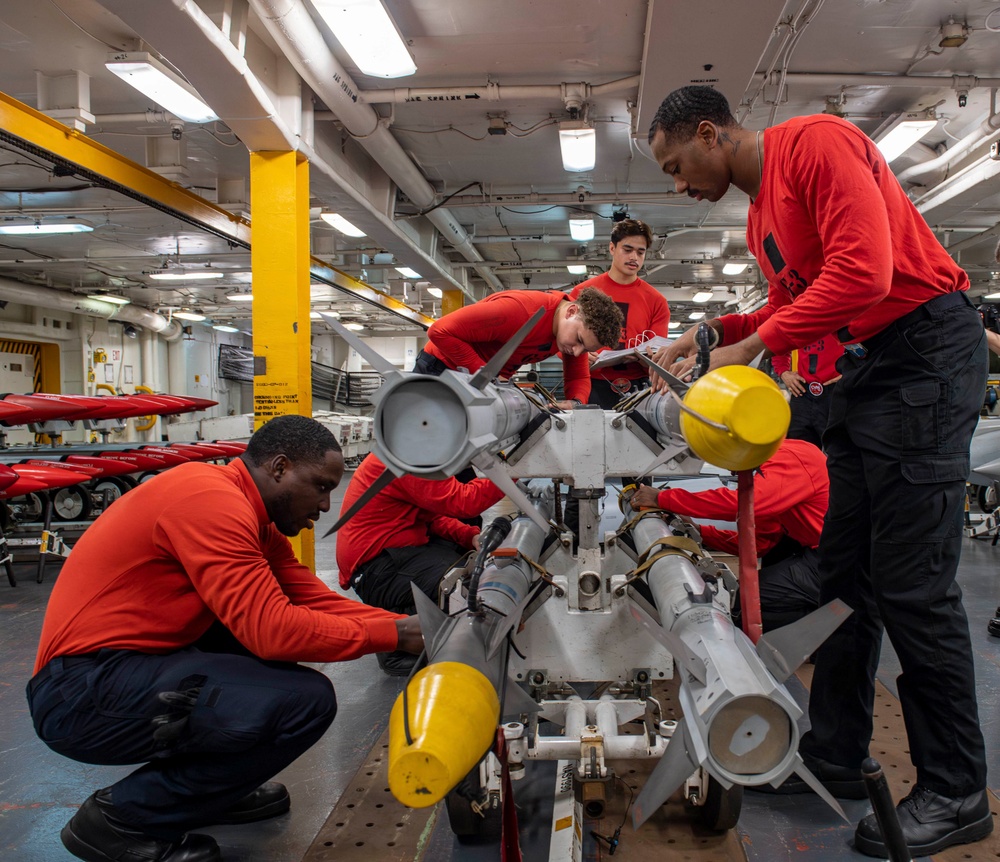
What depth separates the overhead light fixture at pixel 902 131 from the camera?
5.14m

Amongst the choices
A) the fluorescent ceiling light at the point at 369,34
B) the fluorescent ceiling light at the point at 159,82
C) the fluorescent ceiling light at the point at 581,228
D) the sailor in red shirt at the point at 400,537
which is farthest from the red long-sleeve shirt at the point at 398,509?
the fluorescent ceiling light at the point at 581,228

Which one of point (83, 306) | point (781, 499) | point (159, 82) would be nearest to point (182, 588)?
point (781, 499)

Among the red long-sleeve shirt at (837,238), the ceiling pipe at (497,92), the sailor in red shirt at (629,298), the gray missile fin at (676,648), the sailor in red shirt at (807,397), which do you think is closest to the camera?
the gray missile fin at (676,648)

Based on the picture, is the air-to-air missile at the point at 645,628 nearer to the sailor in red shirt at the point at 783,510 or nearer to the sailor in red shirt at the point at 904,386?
the sailor in red shirt at the point at 904,386

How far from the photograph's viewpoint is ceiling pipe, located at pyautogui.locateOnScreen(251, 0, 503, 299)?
3805 millimetres

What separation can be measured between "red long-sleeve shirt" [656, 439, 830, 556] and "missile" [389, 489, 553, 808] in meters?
0.95

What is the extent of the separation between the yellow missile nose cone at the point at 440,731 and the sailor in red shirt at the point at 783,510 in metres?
1.33

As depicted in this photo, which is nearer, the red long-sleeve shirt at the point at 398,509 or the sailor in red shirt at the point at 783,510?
the sailor in red shirt at the point at 783,510

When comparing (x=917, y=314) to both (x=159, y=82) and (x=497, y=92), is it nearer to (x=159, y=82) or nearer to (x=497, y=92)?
(x=497, y=92)

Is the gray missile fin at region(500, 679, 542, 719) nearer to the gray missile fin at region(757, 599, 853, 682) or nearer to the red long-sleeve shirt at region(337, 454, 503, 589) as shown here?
the gray missile fin at region(757, 599, 853, 682)

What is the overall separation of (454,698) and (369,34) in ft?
12.1

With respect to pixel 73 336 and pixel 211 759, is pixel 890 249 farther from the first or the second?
pixel 73 336

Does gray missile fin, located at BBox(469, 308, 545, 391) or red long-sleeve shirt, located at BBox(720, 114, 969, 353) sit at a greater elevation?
red long-sleeve shirt, located at BBox(720, 114, 969, 353)

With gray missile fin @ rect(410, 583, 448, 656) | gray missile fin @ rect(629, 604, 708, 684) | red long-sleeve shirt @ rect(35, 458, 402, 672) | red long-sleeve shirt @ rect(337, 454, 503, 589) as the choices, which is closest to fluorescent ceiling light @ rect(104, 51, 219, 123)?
red long-sleeve shirt @ rect(337, 454, 503, 589)
